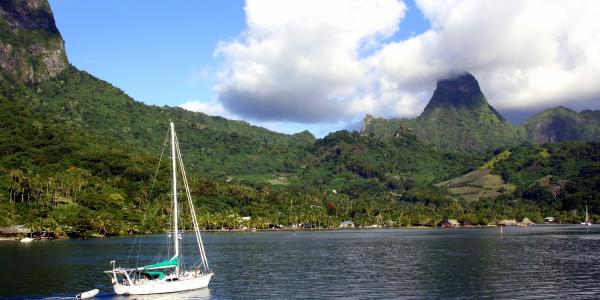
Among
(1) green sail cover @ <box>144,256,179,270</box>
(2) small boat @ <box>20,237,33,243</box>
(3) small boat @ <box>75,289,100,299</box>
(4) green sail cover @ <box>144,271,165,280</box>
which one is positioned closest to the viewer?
(3) small boat @ <box>75,289,100,299</box>

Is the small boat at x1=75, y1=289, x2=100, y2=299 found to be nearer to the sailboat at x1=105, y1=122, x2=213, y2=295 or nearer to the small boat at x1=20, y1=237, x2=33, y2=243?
the sailboat at x1=105, y1=122, x2=213, y2=295

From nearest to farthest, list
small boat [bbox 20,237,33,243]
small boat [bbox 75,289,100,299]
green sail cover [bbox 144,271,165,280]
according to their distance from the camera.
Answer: small boat [bbox 75,289,100,299] → green sail cover [bbox 144,271,165,280] → small boat [bbox 20,237,33,243]

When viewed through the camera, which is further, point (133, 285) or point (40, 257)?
point (40, 257)

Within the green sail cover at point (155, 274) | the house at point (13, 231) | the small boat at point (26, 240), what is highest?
the house at point (13, 231)

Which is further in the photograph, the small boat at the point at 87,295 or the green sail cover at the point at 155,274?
the green sail cover at the point at 155,274

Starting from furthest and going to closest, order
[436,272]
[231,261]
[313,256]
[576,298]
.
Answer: [313,256] → [231,261] → [436,272] → [576,298]

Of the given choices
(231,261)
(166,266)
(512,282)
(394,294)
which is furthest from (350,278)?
(231,261)

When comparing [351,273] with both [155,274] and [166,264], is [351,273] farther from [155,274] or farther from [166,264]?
[155,274]

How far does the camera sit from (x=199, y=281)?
80.7m

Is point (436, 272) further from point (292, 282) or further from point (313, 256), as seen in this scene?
point (313, 256)

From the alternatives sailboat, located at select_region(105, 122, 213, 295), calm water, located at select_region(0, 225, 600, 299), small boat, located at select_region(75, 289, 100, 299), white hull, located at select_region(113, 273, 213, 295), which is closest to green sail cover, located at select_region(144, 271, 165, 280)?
sailboat, located at select_region(105, 122, 213, 295)

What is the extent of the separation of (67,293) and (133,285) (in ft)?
33.2

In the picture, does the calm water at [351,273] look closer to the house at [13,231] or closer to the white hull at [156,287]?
the white hull at [156,287]

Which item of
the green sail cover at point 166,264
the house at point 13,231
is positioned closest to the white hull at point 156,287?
the green sail cover at point 166,264
